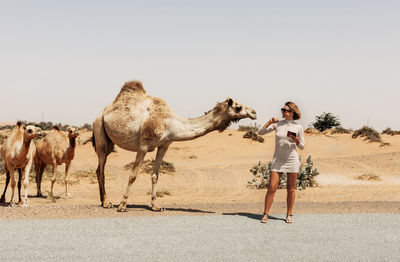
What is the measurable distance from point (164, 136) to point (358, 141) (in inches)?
1128

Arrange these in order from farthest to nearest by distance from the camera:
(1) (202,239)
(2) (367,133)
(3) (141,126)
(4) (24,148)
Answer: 1. (2) (367,133)
2. (4) (24,148)
3. (3) (141,126)
4. (1) (202,239)

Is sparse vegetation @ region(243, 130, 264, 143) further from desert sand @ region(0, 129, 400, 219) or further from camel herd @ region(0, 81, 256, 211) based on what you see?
camel herd @ region(0, 81, 256, 211)

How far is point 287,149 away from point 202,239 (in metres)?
2.49

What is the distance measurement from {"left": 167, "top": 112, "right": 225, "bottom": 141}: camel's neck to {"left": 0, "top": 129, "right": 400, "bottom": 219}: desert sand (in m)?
1.59

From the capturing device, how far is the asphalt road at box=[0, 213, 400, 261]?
602 centimetres

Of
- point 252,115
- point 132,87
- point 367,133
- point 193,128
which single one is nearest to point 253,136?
point 367,133

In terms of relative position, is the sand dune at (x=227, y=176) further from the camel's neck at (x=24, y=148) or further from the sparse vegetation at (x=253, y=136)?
the camel's neck at (x=24, y=148)

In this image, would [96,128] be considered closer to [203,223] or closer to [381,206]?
[203,223]

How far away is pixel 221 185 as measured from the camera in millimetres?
18203

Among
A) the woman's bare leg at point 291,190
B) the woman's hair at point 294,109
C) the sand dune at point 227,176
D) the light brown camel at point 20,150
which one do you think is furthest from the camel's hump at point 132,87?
the sand dune at point 227,176

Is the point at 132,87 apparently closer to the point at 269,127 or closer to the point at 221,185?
the point at 269,127

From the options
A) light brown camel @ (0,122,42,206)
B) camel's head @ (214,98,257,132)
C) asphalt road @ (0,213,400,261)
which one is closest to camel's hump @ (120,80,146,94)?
camel's head @ (214,98,257,132)

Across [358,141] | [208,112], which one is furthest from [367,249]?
[358,141]

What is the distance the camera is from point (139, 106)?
9969 mm
